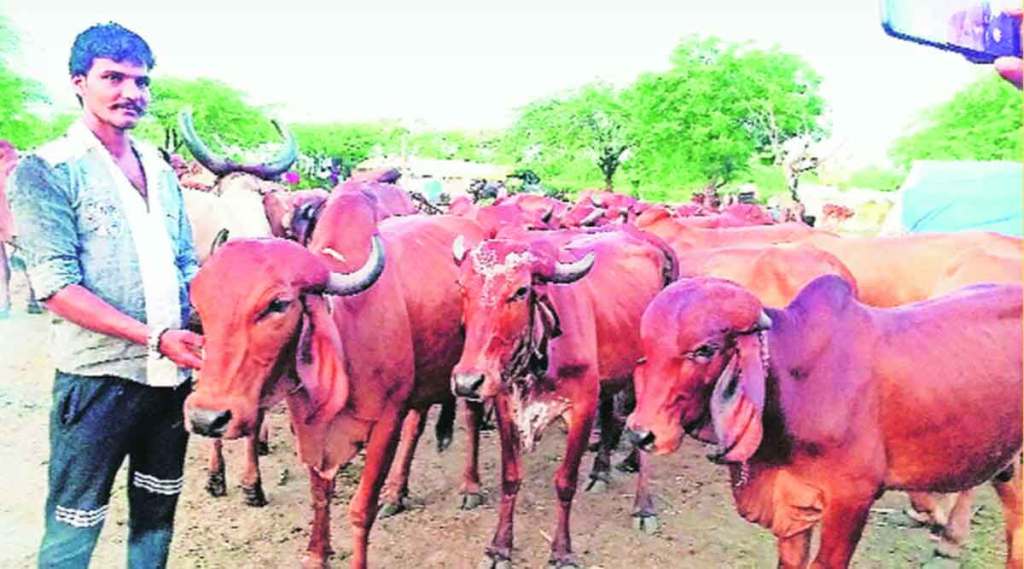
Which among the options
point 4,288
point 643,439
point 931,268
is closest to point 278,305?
point 643,439

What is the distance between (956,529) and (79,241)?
182 inches

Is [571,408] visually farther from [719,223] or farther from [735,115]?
[735,115]

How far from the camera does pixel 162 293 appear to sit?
3.25m

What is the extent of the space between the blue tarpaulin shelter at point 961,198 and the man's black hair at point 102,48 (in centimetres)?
913

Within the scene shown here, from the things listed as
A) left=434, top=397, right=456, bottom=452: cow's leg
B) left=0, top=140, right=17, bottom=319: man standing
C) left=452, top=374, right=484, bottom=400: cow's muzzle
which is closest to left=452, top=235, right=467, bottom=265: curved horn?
left=452, top=374, right=484, bottom=400: cow's muzzle

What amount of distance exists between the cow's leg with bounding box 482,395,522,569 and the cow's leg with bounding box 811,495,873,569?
1.93 meters

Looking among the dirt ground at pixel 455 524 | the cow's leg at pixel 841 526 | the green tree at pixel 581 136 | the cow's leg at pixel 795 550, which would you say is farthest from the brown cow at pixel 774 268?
the green tree at pixel 581 136

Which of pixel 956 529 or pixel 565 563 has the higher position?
pixel 956 529

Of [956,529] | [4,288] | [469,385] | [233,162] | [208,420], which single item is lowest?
[4,288]

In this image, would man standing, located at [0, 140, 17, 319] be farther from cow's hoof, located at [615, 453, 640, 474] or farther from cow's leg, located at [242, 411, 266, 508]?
cow's hoof, located at [615, 453, 640, 474]

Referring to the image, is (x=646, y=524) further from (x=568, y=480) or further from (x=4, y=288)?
(x=4, y=288)

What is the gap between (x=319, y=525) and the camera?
181 inches

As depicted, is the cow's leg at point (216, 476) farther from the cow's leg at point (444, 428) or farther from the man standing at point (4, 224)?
the man standing at point (4, 224)

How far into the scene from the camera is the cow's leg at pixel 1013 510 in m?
4.16
